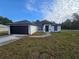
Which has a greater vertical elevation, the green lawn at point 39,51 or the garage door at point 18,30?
the garage door at point 18,30

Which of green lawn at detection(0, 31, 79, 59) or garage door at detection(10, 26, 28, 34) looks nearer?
green lawn at detection(0, 31, 79, 59)

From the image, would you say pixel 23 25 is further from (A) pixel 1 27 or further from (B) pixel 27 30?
(A) pixel 1 27

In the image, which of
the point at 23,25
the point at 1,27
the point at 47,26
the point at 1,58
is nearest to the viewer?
the point at 1,58

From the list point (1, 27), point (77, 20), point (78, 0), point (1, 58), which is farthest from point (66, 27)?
point (1, 58)

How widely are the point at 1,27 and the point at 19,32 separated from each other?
71.8 feet

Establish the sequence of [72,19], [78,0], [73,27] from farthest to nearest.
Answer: [72,19]
[73,27]
[78,0]

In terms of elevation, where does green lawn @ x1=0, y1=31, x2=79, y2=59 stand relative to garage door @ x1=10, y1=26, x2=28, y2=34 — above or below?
below

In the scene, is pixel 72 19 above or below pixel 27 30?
above

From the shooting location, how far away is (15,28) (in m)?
33.3

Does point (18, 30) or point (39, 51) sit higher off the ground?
point (18, 30)

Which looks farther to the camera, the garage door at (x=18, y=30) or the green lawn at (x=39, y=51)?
the garage door at (x=18, y=30)

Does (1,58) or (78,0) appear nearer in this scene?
(1,58)

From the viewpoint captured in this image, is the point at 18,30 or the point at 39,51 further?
the point at 18,30

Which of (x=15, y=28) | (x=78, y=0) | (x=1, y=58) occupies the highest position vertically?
(x=78, y=0)
